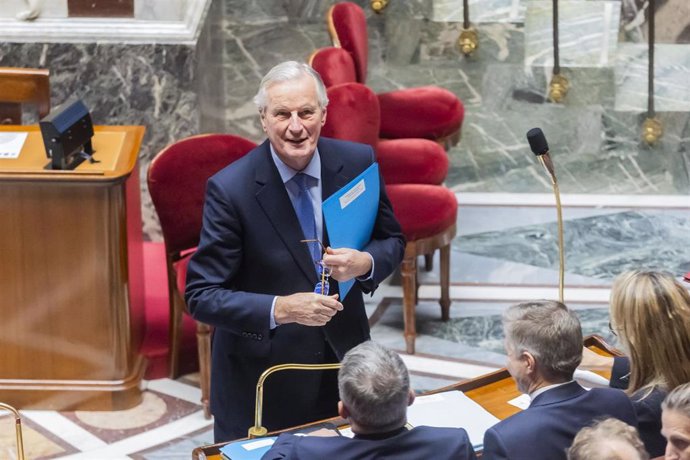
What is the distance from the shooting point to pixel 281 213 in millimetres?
3105

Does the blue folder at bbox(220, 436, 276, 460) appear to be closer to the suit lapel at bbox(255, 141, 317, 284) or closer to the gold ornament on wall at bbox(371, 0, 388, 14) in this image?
the suit lapel at bbox(255, 141, 317, 284)

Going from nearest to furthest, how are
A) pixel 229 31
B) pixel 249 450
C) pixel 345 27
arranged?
1. pixel 249 450
2. pixel 345 27
3. pixel 229 31

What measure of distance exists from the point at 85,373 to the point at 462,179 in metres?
3.33

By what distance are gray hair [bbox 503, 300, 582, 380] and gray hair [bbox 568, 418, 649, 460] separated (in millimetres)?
397

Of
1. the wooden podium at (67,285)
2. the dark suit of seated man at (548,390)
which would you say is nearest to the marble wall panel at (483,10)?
the wooden podium at (67,285)

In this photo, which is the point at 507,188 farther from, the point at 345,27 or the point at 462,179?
the point at 345,27

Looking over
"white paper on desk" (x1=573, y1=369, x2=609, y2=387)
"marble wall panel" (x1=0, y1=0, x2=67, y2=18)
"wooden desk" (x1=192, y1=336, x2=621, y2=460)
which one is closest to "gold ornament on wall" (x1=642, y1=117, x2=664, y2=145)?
"marble wall panel" (x1=0, y1=0, x2=67, y2=18)

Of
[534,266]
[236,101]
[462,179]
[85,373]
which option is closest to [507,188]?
[462,179]

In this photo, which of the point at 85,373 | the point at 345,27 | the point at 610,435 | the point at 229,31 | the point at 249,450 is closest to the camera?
the point at 610,435

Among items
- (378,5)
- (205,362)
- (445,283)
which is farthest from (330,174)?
(378,5)

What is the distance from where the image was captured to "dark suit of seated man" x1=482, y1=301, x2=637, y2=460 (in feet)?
8.85

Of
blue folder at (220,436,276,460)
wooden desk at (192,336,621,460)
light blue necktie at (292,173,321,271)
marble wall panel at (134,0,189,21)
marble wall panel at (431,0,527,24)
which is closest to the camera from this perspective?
blue folder at (220,436,276,460)

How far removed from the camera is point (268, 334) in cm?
306

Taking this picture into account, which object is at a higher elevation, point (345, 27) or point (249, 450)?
point (345, 27)
